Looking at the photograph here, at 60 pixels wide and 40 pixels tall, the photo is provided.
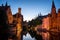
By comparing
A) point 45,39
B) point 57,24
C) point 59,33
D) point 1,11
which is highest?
point 1,11

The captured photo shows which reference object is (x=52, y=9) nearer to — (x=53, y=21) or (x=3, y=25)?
(x=53, y=21)

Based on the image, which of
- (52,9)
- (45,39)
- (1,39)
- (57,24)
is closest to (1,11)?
(1,39)

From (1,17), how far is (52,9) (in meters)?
23.3

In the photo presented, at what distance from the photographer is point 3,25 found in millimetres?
24625

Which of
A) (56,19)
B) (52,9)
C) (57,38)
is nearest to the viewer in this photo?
(57,38)

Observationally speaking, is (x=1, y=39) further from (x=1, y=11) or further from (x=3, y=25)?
(x=1, y=11)

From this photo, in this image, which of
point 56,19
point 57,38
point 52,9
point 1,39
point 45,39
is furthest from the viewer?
point 52,9

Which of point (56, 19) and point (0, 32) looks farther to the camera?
point (56, 19)

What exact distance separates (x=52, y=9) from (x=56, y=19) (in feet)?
28.5

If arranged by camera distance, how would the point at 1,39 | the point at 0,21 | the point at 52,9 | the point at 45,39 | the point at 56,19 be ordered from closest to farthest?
the point at 1,39 → the point at 0,21 → the point at 45,39 → the point at 56,19 → the point at 52,9

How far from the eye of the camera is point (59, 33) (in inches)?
1156

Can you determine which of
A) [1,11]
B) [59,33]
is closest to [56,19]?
[59,33]

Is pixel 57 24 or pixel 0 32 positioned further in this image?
pixel 57 24

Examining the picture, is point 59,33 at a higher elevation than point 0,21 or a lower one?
lower
